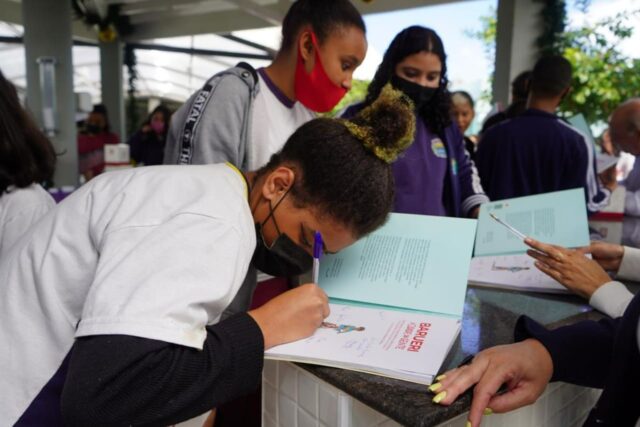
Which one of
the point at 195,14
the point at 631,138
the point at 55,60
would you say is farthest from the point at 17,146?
the point at 195,14

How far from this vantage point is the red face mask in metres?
1.49

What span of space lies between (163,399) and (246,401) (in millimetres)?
810

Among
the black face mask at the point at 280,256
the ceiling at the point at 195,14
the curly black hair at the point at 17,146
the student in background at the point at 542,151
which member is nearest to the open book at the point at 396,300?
the black face mask at the point at 280,256

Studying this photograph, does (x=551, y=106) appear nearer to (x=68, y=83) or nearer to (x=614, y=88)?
(x=614, y=88)

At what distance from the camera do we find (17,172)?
1.26 meters

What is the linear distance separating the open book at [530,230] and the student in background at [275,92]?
0.62 m

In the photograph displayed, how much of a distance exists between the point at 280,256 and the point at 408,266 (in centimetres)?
29

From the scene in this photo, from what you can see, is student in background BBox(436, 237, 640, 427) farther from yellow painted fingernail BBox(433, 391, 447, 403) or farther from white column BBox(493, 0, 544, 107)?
white column BBox(493, 0, 544, 107)

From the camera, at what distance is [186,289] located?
0.67m

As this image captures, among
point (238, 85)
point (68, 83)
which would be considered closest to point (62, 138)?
point (68, 83)

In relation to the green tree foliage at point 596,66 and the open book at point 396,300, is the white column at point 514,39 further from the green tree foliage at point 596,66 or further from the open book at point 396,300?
the open book at point 396,300

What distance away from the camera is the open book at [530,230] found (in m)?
1.25

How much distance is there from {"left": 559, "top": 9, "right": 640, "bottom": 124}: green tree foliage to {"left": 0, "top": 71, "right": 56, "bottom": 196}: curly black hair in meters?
5.08

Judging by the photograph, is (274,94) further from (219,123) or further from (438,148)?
(438,148)
